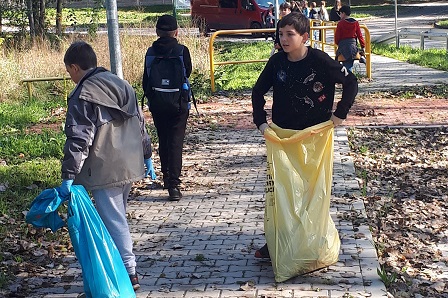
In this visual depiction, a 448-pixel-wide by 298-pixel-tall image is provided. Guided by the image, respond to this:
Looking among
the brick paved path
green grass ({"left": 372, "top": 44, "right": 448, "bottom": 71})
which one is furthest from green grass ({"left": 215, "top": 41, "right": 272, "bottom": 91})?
the brick paved path

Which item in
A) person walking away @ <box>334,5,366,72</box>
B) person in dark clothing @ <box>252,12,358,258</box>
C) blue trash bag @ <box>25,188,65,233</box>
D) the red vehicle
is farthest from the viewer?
the red vehicle

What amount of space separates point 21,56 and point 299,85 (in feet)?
39.2

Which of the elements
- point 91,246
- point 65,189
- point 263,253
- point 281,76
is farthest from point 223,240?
point 65,189

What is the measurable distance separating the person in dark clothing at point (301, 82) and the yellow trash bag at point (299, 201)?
0.35 ft

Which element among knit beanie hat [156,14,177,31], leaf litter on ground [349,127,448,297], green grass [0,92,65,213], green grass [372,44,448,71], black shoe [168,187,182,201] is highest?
knit beanie hat [156,14,177,31]

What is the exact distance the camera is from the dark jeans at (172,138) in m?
7.59

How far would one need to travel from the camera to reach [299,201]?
17.6ft

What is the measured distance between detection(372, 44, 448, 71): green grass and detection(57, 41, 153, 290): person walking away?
1407 cm

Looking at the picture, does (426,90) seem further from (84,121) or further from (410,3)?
(410,3)

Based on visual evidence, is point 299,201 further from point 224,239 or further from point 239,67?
point 239,67

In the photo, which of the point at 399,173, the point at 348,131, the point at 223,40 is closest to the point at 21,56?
the point at 348,131

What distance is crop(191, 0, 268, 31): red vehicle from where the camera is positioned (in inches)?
1348

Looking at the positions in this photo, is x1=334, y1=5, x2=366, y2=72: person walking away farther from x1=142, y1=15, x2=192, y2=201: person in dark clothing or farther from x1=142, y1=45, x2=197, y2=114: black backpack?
x1=142, y1=45, x2=197, y2=114: black backpack

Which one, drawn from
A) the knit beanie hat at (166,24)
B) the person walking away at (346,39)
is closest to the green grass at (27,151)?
the knit beanie hat at (166,24)
